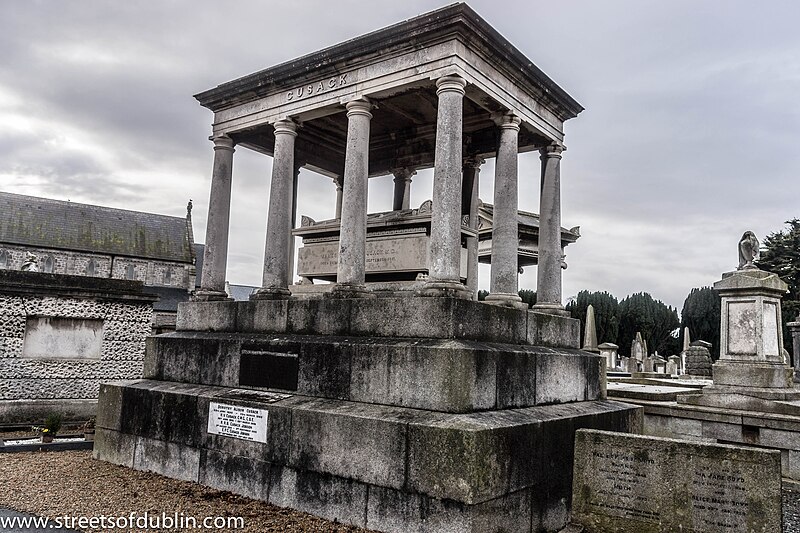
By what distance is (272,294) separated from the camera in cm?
851

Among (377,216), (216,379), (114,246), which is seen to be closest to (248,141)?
(377,216)

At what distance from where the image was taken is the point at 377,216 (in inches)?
352

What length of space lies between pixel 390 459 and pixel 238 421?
7.78ft

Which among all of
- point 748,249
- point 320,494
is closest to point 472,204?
point 320,494

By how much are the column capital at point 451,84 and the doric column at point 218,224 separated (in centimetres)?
433

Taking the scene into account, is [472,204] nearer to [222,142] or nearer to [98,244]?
[222,142]

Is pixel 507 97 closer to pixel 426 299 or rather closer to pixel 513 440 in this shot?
pixel 426 299

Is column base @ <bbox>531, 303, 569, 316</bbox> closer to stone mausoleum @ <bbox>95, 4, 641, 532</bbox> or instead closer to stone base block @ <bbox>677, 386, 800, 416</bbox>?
stone mausoleum @ <bbox>95, 4, 641, 532</bbox>

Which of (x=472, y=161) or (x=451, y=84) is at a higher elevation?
(x=451, y=84)

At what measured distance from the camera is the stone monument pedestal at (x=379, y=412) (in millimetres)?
5574

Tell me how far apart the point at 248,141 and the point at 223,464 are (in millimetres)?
5674

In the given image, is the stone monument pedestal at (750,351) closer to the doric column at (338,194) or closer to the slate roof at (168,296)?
the doric column at (338,194)

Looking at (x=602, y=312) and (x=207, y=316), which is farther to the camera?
(x=602, y=312)

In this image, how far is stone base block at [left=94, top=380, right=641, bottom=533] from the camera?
5387mm
